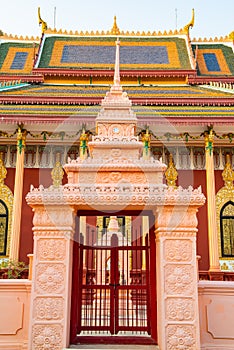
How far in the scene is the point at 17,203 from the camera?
Result: 41.5 ft

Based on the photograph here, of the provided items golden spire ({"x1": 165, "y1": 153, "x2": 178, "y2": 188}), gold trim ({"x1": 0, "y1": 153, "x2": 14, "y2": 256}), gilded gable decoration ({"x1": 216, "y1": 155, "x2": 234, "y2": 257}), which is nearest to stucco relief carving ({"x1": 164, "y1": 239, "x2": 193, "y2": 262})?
gilded gable decoration ({"x1": 216, "y1": 155, "x2": 234, "y2": 257})

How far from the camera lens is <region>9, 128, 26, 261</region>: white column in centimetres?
1216

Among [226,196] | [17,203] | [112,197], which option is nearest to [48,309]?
[112,197]

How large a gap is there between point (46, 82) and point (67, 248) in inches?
509

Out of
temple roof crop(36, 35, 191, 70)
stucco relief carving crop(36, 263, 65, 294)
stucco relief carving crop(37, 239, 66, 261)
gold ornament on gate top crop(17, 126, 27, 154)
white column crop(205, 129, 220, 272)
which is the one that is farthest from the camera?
temple roof crop(36, 35, 191, 70)

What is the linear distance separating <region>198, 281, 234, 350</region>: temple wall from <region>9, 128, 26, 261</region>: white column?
7.36 m

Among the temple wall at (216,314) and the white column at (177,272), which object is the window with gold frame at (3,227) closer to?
the white column at (177,272)

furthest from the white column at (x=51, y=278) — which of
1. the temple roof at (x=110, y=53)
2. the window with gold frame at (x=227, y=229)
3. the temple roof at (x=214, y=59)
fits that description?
the temple roof at (x=214, y=59)

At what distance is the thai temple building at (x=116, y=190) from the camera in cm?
579

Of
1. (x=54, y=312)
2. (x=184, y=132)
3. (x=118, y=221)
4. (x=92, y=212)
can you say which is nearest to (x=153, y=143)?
(x=184, y=132)

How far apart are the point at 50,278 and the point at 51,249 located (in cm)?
39

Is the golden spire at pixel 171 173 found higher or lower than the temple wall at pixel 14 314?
higher

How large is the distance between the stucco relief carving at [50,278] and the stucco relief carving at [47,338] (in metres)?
0.49

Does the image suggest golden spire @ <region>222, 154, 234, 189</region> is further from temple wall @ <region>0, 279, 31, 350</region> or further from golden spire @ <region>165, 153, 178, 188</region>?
temple wall @ <region>0, 279, 31, 350</region>
